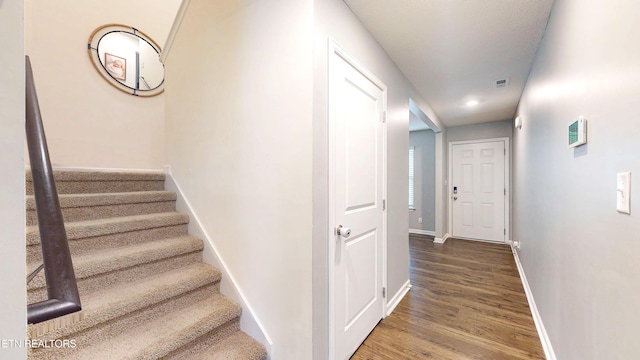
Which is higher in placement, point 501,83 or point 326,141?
point 501,83

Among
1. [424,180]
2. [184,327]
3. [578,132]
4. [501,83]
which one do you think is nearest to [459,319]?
[578,132]

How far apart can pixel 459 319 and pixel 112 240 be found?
2.76 metres

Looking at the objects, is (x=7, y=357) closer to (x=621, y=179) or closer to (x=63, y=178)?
(x=621, y=179)

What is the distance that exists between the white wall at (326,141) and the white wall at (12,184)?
1.05 m

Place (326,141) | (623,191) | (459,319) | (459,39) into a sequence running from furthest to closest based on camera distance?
(459,319) < (459,39) < (326,141) < (623,191)

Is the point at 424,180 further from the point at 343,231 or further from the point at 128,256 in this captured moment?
the point at 128,256

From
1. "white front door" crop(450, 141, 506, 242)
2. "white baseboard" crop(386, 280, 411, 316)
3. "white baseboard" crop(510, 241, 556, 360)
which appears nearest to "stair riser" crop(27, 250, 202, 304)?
"white baseboard" crop(386, 280, 411, 316)

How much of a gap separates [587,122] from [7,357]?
1932 mm

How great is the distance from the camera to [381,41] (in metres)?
2.16

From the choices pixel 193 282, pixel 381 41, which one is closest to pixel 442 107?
pixel 381 41

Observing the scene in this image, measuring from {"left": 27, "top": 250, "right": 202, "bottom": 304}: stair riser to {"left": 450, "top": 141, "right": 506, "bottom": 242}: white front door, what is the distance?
5.02 m

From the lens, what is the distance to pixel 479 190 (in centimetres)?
500

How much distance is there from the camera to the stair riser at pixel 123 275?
1253 millimetres

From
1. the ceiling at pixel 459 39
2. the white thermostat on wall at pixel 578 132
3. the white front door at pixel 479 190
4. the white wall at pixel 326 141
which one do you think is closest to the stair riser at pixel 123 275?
the white wall at pixel 326 141
